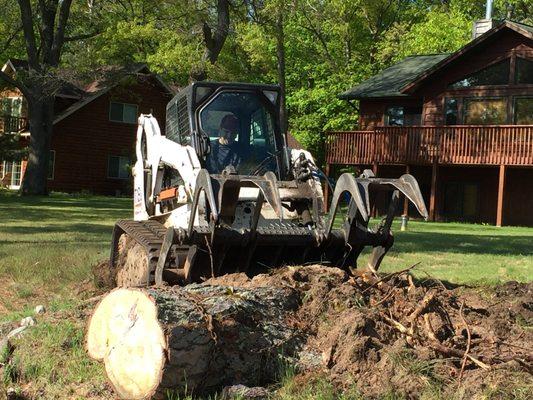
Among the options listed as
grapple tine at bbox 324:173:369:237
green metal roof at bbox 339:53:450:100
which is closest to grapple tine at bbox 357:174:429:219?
grapple tine at bbox 324:173:369:237

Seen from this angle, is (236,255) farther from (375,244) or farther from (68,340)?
(68,340)

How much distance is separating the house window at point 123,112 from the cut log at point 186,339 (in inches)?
1552

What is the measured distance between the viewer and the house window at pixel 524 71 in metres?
29.6

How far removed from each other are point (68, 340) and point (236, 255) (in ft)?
8.04

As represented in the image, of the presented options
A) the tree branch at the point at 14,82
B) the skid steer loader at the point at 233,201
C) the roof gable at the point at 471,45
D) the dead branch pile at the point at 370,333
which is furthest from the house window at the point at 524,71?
the dead branch pile at the point at 370,333

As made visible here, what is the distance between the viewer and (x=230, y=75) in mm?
28969

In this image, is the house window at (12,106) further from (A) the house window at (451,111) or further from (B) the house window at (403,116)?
(A) the house window at (451,111)

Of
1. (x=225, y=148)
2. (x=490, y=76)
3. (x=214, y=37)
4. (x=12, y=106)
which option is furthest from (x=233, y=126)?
(x=12, y=106)

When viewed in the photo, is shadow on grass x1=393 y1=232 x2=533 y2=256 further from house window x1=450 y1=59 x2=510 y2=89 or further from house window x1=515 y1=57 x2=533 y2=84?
house window x1=450 y1=59 x2=510 y2=89

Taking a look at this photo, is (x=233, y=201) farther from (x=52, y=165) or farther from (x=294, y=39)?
(x=294, y=39)

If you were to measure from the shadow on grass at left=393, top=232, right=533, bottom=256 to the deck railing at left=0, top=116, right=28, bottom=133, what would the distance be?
27.2 meters

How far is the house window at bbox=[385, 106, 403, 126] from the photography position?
34344 millimetres

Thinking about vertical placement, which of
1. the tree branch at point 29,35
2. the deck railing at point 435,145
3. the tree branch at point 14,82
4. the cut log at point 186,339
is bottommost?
the cut log at point 186,339

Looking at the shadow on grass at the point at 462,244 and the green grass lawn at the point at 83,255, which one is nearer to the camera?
the green grass lawn at the point at 83,255
